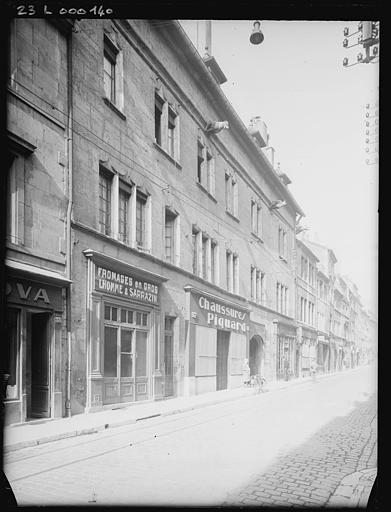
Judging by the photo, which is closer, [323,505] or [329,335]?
[323,505]

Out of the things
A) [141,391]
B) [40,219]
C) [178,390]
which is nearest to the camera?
[40,219]

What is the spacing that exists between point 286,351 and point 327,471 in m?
3.89

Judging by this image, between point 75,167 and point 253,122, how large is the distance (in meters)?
3.04

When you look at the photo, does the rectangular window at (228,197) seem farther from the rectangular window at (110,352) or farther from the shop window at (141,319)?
the rectangular window at (110,352)

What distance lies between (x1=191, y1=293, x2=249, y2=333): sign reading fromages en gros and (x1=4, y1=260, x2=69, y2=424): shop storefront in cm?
266

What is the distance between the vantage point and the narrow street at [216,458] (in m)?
4.96

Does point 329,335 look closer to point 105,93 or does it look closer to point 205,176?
point 205,176

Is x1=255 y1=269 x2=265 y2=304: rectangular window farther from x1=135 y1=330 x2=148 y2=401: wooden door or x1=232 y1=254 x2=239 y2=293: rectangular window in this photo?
x1=135 y1=330 x2=148 y2=401: wooden door

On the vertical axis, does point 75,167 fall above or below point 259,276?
above

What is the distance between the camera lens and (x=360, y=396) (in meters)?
7.36

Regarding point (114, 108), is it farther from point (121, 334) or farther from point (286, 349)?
point (286, 349)

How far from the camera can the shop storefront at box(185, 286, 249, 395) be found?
8547 millimetres

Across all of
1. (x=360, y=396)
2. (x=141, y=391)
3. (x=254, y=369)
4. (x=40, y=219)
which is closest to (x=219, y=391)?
(x=254, y=369)

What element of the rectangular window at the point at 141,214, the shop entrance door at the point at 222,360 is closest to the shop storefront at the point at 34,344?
the rectangular window at the point at 141,214
